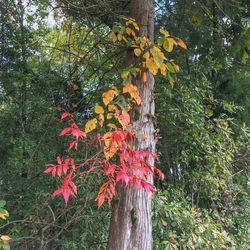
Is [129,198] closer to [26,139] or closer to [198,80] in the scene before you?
[26,139]

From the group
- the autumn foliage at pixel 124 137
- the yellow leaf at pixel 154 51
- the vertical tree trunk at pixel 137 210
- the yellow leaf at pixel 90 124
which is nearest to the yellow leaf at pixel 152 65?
the autumn foliage at pixel 124 137

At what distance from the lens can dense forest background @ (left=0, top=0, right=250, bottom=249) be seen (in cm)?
265

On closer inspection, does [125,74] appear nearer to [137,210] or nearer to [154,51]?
[154,51]

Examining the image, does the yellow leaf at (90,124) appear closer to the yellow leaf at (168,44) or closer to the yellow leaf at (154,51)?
the yellow leaf at (154,51)

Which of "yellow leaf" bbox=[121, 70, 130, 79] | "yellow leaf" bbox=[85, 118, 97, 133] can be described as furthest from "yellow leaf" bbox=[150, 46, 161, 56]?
"yellow leaf" bbox=[85, 118, 97, 133]

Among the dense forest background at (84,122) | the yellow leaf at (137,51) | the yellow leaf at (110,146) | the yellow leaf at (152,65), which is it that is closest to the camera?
the yellow leaf at (110,146)

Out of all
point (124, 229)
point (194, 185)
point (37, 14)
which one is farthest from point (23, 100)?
point (194, 185)

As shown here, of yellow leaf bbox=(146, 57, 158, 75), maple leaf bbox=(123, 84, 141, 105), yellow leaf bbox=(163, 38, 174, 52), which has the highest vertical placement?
yellow leaf bbox=(163, 38, 174, 52)

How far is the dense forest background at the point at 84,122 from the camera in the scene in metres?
2.65

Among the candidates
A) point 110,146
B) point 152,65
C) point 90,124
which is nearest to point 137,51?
point 152,65

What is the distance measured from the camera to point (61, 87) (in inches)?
133

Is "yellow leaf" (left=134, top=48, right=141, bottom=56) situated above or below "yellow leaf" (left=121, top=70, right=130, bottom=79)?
above

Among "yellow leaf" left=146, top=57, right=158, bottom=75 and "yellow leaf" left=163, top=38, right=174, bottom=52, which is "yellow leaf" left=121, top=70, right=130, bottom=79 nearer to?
"yellow leaf" left=146, top=57, right=158, bottom=75

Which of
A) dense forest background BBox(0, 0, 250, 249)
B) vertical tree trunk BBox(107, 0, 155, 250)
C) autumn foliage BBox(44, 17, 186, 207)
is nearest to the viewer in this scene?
autumn foliage BBox(44, 17, 186, 207)
